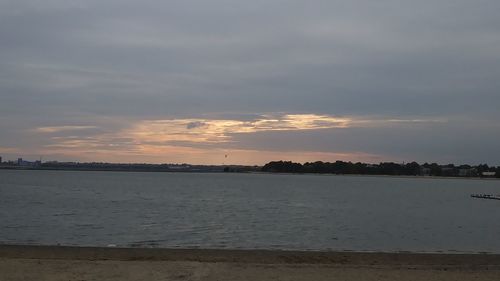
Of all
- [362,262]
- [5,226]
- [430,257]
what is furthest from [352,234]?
[5,226]

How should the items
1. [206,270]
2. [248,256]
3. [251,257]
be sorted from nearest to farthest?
[206,270], [251,257], [248,256]

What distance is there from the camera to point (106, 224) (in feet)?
109

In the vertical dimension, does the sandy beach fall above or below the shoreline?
above

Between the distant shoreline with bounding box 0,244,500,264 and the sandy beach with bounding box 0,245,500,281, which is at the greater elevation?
the sandy beach with bounding box 0,245,500,281

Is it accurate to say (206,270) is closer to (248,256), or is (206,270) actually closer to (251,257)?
(251,257)

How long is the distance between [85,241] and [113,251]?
252 inches

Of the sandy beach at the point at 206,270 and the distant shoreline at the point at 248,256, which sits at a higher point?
the sandy beach at the point at 206,270

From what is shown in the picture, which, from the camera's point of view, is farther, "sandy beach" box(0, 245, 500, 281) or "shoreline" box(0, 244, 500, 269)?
"shoreline" box(0, 244, 500, 269)

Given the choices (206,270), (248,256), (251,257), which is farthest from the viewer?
(248,256)

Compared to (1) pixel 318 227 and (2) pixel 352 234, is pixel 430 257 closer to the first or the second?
(2) pixel 352 234

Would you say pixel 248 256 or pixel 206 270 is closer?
pixel 206 270

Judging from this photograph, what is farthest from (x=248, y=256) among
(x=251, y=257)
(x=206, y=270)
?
(x=206, y=270)

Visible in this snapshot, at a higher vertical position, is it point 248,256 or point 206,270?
point 206,270

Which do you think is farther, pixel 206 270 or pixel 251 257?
pixel 251 257
